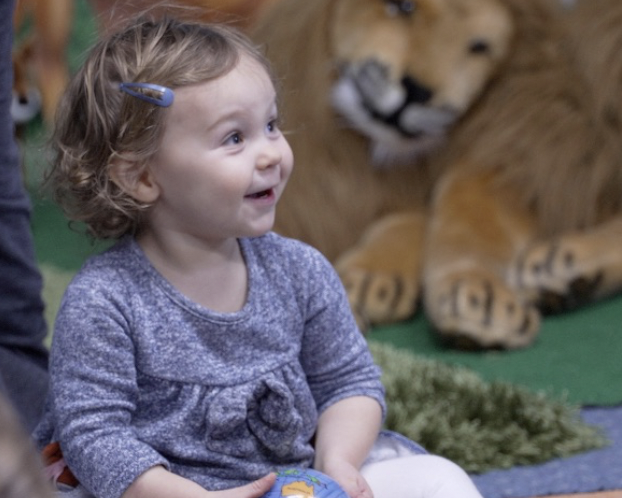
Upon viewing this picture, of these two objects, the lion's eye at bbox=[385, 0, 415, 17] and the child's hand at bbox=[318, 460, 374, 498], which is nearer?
the child's hand at bbox=[318, 460, 374, 498]

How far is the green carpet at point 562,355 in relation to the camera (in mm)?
1574

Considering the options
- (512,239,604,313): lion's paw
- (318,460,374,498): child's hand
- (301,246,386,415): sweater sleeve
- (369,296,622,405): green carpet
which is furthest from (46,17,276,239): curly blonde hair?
(512,239,604,313): lion's paw

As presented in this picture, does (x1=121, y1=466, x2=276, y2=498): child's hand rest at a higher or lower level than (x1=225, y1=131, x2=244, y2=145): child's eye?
lower

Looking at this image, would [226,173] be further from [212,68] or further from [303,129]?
[303,129]

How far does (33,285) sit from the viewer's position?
129 centimetres

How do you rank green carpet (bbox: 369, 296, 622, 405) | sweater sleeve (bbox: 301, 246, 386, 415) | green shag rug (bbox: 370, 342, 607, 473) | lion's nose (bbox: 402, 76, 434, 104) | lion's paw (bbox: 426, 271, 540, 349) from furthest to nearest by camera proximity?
lion's nose (bbox: 402, 76, 434, 104) < lion's paw (bbox: 426, 271, 540, 349) < green carpet (bbox: 369, 296, 622, 405) < green shag rug (bbox: 370, 342, 607, 473) < sweater sleeve (bbox: 301, 246, 386, 415)

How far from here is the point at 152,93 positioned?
969 mm

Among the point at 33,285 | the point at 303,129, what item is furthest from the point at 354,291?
the point at 33,285

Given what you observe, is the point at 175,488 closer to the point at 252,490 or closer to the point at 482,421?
the point at 252,490

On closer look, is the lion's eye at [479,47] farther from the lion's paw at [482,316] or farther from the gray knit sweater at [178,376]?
the gray knit sweater at [178,376]

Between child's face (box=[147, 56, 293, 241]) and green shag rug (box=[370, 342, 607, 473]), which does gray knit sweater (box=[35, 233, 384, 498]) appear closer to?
child's face (box=[147, 56, 293, 241])

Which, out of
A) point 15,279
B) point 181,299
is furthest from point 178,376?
point 15,279

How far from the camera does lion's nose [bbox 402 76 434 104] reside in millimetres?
1812

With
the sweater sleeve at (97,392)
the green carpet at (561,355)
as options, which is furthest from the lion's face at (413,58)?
the sweater sleeve at (97,392)
